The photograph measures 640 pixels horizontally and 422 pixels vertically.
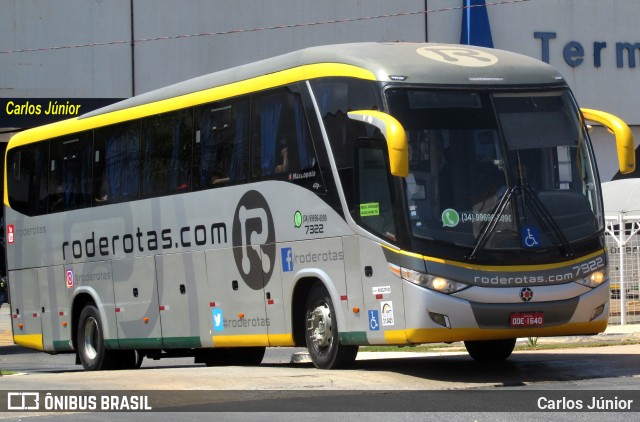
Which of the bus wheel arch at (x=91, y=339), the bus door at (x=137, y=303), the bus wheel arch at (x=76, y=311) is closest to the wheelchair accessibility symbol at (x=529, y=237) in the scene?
the bus door at (x=137, y=303)

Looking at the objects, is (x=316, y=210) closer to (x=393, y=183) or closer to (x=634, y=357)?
(x=393, y=183)

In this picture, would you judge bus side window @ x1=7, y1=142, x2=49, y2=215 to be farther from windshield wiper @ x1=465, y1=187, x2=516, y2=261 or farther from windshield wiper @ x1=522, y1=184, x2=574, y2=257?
windshield wiper @ x1=522, y1=184, x2=574, y2=257

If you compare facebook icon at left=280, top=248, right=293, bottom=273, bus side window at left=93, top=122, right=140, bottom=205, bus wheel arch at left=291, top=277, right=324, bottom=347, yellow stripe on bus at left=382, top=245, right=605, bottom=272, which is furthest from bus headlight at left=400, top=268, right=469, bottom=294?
bus side window at left=93, top=122, right=140, bottom=205

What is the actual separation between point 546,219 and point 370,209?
6.14 feet

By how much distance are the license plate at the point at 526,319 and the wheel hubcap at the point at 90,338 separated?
28.0 feet

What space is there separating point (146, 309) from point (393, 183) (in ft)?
20.9

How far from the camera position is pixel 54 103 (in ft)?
123

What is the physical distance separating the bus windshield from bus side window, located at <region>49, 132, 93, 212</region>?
752 centimetres

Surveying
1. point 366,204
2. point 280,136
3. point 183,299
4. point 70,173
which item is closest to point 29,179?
point 70,173

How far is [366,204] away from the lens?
14.0 meters

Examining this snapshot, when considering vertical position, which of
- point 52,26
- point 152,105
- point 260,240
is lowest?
point 260,240

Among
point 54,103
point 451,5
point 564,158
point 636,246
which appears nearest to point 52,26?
point 54,103

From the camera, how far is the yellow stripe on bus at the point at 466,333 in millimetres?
13383

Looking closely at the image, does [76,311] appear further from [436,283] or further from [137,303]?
[436,283]
